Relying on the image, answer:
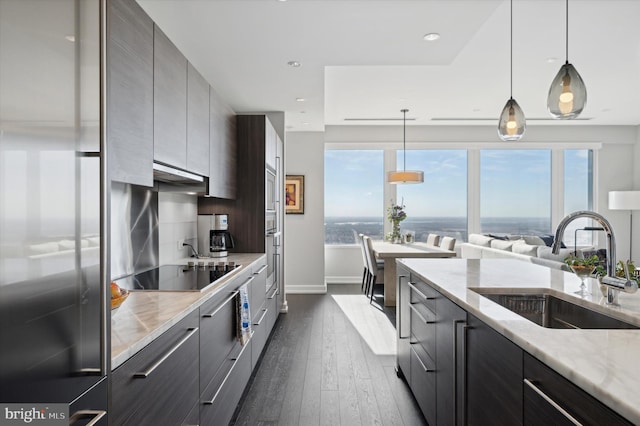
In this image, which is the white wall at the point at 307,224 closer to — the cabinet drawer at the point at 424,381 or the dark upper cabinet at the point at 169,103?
the cabinet drawer at the point at 424,381

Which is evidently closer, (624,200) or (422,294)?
(422,294)

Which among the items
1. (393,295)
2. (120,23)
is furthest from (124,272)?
(393,295)

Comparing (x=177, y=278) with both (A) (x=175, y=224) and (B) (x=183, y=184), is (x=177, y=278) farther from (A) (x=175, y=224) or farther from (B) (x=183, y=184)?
(A) (x=175, y=224)

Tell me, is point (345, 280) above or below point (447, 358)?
below

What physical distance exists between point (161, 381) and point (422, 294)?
5.12ft

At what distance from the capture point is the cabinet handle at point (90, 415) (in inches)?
34.1

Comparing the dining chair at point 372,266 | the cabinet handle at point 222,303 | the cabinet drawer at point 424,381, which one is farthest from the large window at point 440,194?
the cabinet handle at point 222,303

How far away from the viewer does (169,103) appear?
2.07m

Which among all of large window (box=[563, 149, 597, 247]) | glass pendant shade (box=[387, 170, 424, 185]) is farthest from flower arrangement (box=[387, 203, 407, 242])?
large window (box=[563, 149, 597, 247])

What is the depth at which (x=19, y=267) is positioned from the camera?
2.35ft

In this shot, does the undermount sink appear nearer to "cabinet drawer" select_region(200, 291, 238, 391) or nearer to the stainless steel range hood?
"cabinet drawer" select_region(200, 291, 238, 391)

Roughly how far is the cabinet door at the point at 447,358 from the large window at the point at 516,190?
612cm

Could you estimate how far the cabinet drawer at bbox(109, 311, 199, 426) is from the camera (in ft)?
3.65
